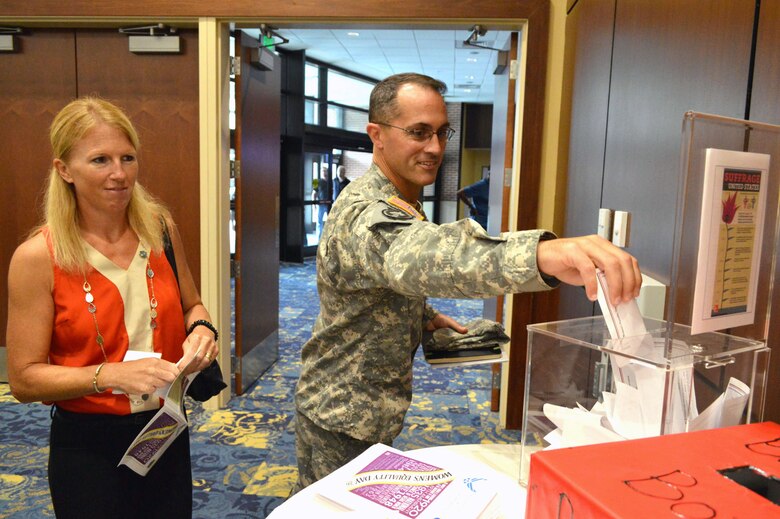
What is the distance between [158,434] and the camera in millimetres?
1431

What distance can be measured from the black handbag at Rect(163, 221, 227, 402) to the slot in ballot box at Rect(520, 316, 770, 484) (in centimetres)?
100

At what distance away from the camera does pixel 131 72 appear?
3.59m

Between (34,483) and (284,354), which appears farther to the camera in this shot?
(284,354)

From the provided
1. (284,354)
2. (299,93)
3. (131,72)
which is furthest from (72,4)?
(299,93)

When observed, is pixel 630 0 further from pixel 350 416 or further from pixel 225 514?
pixel 225 514

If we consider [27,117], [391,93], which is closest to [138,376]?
[391,93]

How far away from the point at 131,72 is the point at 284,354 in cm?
244

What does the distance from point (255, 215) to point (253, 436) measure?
155 centimetres

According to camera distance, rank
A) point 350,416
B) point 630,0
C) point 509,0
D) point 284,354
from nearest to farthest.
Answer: point 350,416 < point 630,0 < point 509,0 < point 284,354

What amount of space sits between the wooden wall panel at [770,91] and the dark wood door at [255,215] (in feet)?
9.89

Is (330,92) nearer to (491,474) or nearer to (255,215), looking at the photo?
(255,215)

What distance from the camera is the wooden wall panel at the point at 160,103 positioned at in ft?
11.6

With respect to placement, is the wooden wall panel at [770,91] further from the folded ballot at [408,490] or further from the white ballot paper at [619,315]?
the folded ballot at [408,490]

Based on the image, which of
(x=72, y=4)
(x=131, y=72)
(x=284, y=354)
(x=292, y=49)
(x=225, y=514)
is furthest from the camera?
(x=292, y=49)
